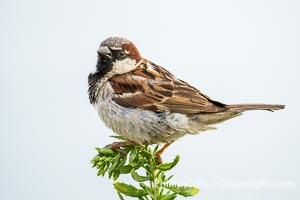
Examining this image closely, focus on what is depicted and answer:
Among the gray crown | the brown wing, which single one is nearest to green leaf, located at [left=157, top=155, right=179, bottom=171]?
the brown wing

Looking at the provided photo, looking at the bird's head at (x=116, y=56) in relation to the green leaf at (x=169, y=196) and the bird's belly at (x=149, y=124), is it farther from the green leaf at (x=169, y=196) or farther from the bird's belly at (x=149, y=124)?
the green leaf at (x=169, y=196)

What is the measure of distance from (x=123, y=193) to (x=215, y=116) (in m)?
1.48

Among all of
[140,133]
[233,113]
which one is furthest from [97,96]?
[233,113]

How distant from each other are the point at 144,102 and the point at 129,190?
4.94 feet

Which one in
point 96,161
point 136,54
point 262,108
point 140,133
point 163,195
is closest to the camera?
point 163,195

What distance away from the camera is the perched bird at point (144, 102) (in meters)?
3.43

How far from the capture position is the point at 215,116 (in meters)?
3.45

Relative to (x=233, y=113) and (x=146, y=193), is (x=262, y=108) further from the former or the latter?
(x=146, y=193)

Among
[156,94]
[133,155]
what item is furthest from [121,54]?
[133,155]

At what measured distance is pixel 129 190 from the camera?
2107 mm

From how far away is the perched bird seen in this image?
3.43 meters

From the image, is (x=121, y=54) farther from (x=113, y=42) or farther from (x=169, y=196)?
(x=169, y=196)

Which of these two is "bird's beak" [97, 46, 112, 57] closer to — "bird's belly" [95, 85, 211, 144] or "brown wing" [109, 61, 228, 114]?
"brown wing" [109, 61, 228, 114]

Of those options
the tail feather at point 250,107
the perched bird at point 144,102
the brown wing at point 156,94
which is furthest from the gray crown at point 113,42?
the tail feather at point 250,107
